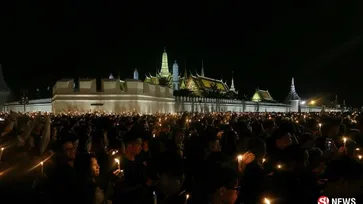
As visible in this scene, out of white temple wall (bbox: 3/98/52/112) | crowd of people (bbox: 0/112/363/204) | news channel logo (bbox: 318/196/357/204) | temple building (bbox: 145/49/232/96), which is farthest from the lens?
temple building (bbox: 145/49/232/96)

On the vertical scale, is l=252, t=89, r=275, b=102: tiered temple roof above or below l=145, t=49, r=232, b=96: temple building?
below

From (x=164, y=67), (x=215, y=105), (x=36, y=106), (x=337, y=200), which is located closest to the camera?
(x=337, y=200)

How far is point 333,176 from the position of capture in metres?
3.94

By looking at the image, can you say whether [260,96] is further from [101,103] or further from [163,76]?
[101,103]

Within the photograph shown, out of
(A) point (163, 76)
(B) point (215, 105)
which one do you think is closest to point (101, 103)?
(B) point (215, 105)

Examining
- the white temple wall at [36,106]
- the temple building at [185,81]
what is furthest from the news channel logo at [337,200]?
the temple building at [185,81]

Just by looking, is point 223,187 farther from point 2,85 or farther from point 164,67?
point 164,67

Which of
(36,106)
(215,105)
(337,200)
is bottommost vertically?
(337,200)

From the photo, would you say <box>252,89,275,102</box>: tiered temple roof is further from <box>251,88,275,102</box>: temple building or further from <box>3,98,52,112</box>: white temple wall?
<box>3,98,52,112</box>: white temple wall

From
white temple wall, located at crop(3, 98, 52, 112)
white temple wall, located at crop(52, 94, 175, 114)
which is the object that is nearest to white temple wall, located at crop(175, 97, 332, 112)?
white temple wall, located at crop(52, 94, 175, 114)

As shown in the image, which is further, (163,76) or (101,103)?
(163,76)

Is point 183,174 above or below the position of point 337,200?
above

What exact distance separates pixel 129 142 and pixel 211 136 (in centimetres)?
190

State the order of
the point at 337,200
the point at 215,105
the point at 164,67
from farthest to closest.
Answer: the point at 164,67 → the point at 215,105 → the point at 337,200
